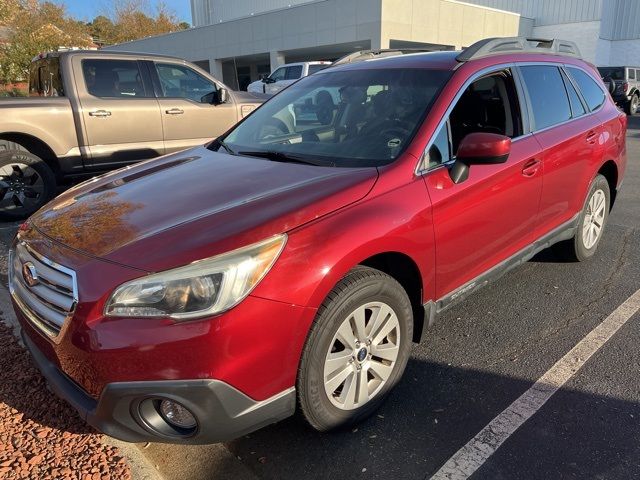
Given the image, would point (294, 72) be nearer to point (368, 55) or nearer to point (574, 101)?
point (368, 55)

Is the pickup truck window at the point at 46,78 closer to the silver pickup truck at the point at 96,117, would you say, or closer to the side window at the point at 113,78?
the silver pickup truck at the point at 96,117

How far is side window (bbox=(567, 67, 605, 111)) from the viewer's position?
14.3 feet

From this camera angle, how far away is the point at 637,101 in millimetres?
22641

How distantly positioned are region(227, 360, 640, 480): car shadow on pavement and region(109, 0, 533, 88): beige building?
19.9 metres

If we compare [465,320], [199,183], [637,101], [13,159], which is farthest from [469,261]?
[637,101]

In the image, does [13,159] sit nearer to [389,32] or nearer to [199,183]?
[199,183]

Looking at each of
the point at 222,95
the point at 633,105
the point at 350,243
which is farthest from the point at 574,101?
the point at 633,105

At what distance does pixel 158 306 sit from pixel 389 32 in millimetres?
25701

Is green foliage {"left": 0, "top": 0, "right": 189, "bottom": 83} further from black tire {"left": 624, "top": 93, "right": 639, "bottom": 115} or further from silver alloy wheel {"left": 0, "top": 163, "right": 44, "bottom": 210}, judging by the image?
Result: black tire {"left": 624, "top": 93, "right": 639, "bottom": 115}

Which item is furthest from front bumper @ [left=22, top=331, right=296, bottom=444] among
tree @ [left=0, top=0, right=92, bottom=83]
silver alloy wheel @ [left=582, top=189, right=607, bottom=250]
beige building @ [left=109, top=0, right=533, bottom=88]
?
tree @ [left=0, top=0, right=92, bottom=83]

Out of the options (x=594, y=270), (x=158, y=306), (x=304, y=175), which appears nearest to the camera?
(x=158, y=306)

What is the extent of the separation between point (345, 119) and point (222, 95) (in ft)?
14.3

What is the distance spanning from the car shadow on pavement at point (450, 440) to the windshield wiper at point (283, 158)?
132 cm

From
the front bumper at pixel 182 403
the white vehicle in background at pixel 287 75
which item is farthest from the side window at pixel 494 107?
the white vehicle in background at pixel 287 75
